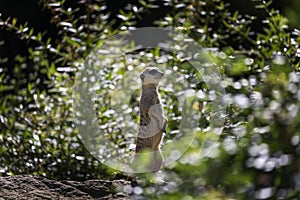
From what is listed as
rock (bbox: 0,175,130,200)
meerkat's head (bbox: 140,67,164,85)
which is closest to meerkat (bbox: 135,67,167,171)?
meerkat's head (bbox: 140,67,164,85)

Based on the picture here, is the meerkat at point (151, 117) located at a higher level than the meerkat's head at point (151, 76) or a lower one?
lower

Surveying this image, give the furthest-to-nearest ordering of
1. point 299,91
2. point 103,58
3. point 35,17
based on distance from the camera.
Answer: point 35,17
point 103,58
point 299,91

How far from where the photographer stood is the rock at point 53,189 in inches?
97.1

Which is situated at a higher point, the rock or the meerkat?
the meerkat

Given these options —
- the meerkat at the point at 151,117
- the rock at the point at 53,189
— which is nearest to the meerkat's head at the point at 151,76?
the meerkat at the point at 151,117

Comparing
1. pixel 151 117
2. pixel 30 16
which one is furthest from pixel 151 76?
pixel 30 16

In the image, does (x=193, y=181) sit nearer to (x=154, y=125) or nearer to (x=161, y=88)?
(x=154, y=125)

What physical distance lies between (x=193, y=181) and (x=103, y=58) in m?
2.83

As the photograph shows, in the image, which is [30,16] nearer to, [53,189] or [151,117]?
[53,189]

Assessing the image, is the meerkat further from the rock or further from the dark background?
the dark background

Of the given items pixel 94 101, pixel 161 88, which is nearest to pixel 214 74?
pixel 161 88

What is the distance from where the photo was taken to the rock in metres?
2.47

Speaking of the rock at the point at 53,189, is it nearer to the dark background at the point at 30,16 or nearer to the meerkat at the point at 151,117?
the meerkat at the point at 151,117

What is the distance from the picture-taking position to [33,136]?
3701 mm
